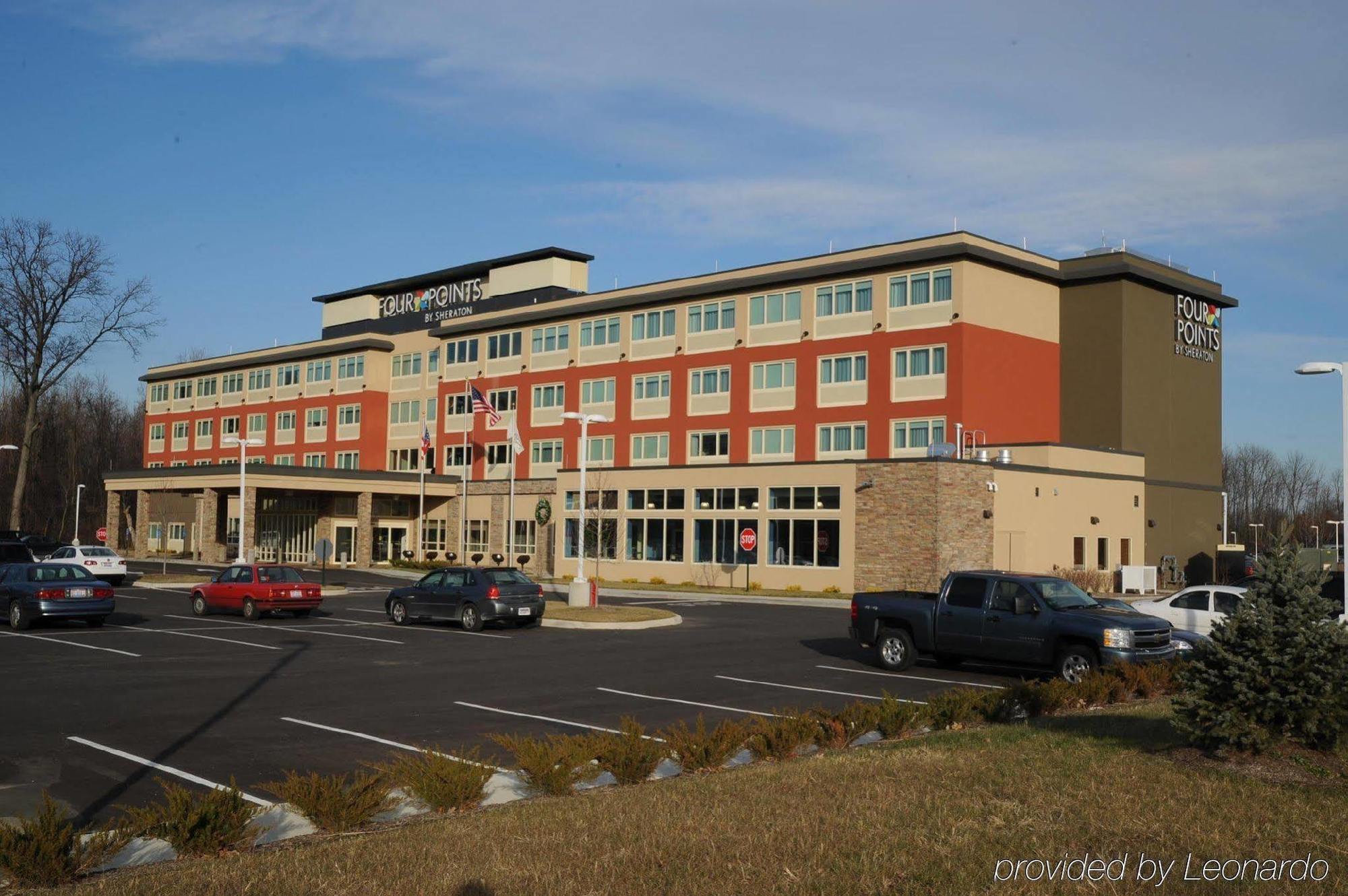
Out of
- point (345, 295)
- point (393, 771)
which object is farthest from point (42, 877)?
point (345, 295)

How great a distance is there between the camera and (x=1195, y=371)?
5956 cm

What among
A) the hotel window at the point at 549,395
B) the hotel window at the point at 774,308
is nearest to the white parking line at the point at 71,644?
the hotel window at the point at 774,308

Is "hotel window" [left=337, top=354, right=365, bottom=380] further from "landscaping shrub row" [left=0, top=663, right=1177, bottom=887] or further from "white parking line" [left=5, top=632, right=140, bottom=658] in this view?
"landscaping shrub row" [left=0, top=663, right=1177, bottom=887]

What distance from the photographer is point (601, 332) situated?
66.2m

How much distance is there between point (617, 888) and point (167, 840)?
337 cm

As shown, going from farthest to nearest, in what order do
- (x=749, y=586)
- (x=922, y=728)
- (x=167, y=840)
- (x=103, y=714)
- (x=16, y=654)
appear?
(x=749, y=586) → (x=16, y=654) → (x=103, y=714) → (x=922, y=728) → (x=167, y=840)

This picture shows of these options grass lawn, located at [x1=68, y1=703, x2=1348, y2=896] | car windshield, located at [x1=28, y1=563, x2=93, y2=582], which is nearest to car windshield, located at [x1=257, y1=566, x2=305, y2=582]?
car windshield, located at [x1=28, y1=563, x2=93, y2=582]

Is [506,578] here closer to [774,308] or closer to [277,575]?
[277,575]

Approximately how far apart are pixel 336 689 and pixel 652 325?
152ft

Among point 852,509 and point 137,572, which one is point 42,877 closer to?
point 852,509

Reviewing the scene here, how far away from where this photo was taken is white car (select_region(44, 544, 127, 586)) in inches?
1879

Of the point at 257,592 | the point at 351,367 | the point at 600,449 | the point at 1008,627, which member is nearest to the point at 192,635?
the point at 257,592

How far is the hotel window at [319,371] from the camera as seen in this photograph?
272 feet

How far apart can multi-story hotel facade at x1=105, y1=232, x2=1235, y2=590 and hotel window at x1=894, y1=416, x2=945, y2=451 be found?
0.09 meters
